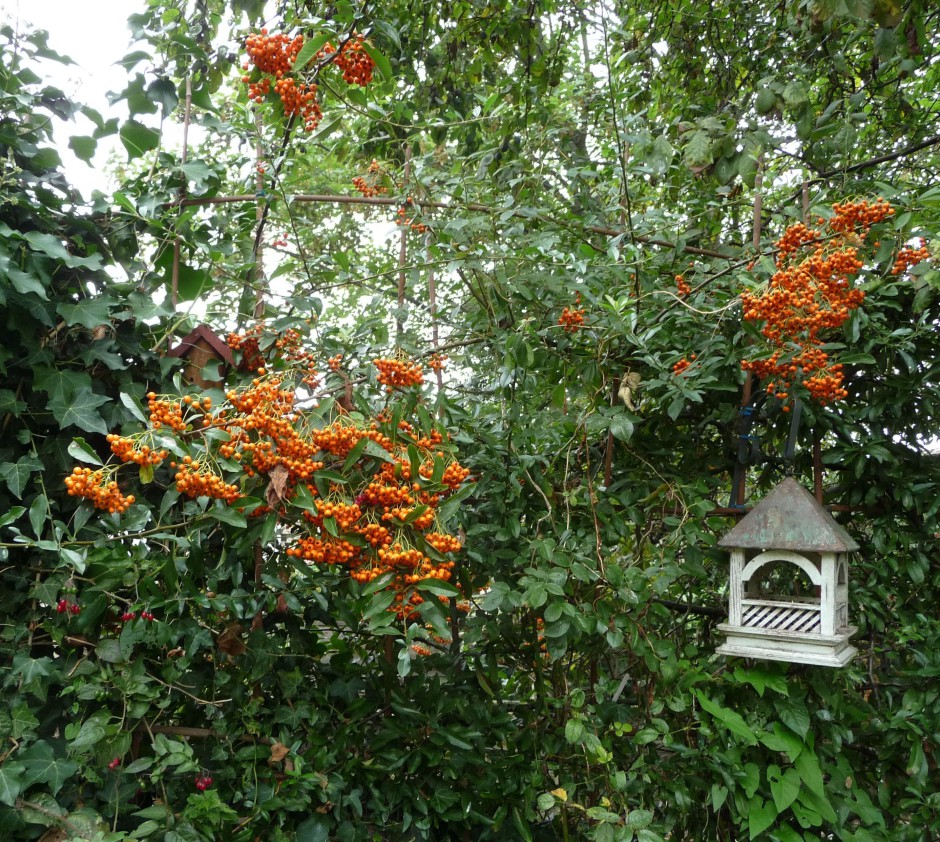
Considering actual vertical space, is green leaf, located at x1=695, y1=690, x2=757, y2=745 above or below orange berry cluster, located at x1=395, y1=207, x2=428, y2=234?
below

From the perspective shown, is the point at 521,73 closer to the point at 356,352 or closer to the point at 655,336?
the point at 655,336

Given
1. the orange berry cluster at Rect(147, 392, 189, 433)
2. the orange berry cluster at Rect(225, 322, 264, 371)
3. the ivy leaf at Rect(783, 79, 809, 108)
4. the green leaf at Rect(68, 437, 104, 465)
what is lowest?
the green leaf at Rect(68, 437, 104, 465)

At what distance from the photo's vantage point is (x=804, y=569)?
1782 mm

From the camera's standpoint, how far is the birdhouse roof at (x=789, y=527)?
5.61 ft

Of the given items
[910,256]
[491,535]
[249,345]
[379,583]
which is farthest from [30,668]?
[910,256]

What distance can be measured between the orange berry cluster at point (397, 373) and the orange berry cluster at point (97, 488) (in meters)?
0.56

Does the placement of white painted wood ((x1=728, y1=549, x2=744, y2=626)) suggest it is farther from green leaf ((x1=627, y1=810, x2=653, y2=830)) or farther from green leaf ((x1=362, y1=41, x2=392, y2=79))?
green leaf ((x1=362, y1=41, x2=392, y2=79))

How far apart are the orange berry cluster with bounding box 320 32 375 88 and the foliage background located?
6cm

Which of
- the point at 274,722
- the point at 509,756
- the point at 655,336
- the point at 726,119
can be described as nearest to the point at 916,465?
the point at 655,336

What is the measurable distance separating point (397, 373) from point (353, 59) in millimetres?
691

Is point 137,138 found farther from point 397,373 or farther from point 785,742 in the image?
point 785,742

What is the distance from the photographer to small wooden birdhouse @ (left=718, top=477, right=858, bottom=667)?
171 centimetres

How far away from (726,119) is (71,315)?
1803 millimetres

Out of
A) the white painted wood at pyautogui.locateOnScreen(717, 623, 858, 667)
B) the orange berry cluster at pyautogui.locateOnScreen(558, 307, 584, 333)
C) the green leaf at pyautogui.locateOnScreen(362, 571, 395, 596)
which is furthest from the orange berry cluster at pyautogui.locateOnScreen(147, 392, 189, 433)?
the white painted wood at pyautogui.locateOnScreen(717, 623, 858, 667)
